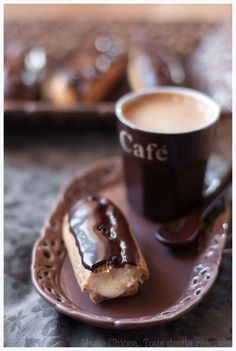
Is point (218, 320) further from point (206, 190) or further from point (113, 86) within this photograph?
point (113, 86)

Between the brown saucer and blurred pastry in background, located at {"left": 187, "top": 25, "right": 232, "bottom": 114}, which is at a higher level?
blurred pastry in background, located at {"left": 187, "top": 25, "right": 232, "bottom": 114}

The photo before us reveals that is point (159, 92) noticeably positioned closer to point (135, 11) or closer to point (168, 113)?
point (168, 113)

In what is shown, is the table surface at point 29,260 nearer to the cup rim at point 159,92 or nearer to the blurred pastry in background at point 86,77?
the blurred pastry in background at point 86,77

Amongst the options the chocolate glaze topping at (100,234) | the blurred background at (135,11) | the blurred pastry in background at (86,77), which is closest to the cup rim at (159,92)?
the chocolate glaze topping at (100,234)

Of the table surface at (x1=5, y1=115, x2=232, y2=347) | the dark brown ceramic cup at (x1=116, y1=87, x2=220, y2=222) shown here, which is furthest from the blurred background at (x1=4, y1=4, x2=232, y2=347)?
the dark brown ceramic cup at (x1=116, y1=87, x2=220, y2=222)

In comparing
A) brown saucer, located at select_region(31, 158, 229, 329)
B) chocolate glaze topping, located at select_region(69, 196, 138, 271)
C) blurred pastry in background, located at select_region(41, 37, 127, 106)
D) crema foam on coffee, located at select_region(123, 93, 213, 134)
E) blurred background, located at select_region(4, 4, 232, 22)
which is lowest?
brown saucer, located at select_region(31, 158, 229, 329)

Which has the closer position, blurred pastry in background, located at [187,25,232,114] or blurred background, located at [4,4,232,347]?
blurred background, located at [4,4,232,347]

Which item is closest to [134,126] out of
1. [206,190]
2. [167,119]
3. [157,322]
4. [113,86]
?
[167,119]

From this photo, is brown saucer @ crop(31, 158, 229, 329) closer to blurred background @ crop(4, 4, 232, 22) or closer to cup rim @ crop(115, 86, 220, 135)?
cup rim @ crop(115, 86, 220, 135)
